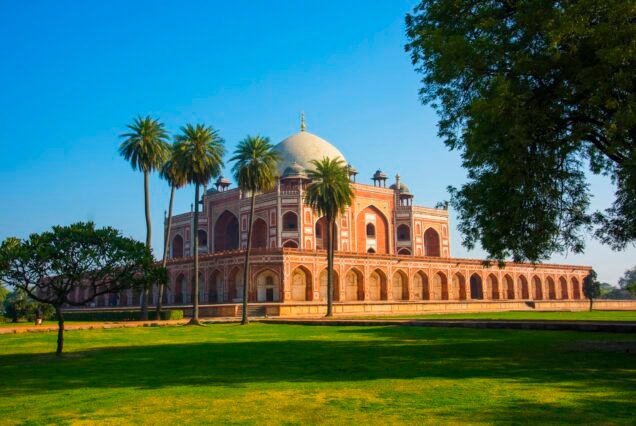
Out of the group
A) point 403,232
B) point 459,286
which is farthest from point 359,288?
point 459,286

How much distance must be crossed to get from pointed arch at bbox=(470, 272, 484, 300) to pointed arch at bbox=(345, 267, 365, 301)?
18.2 meters

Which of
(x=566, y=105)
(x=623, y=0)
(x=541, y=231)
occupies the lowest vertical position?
(x=541, y=231)

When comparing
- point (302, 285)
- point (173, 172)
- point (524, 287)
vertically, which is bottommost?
point (302, 285)

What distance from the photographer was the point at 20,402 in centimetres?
980

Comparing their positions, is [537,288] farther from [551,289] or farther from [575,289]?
[575,289]

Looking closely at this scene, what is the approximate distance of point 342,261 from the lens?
184ft

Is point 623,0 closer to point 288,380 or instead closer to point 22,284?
point 288,380

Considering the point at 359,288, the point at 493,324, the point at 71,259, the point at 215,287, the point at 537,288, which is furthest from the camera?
the point at 537,288

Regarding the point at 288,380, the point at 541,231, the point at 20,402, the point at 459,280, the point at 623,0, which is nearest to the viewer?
the point at 20,402

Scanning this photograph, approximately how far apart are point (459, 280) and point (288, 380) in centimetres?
5845

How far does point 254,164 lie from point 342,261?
20.3 meters

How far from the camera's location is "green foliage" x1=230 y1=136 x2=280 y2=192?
127ft

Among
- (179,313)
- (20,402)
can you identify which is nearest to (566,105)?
(20,402)

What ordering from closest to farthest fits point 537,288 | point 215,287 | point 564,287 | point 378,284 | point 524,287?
point 215,287, point 378,284, point 524,287, point 537,288, point 564,287
